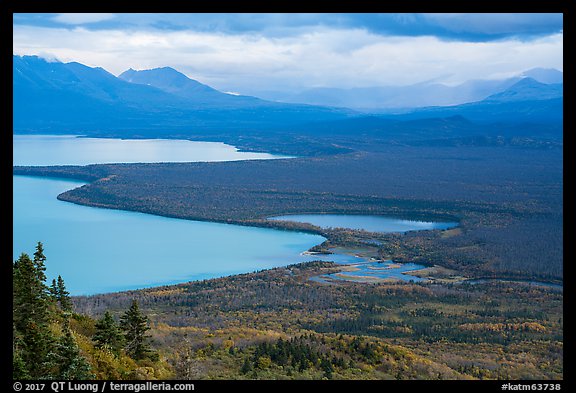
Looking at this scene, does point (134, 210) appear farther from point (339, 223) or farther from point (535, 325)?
point (535, 325)

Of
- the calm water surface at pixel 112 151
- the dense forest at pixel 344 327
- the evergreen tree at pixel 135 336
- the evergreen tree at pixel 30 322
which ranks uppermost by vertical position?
the calm water surface at pixel 112 151

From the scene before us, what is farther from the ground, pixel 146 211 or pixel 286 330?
pixel 146 211

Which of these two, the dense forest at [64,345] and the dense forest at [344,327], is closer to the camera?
the dense forest at [64,345]

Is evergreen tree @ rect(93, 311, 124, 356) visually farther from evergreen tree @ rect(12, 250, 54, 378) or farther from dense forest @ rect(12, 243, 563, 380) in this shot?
evergreen tree @ rect(12, 250, 54, 378)

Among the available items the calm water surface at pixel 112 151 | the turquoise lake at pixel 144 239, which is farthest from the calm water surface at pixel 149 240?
the calm water surface at pixel 112 151

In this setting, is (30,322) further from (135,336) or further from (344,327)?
(344,327)

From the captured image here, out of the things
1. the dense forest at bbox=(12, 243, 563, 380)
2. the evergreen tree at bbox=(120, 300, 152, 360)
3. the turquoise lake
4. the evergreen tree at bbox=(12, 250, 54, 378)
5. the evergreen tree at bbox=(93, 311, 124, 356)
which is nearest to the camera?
the evergreen tree at bbox=(12, 250, 54, 378)

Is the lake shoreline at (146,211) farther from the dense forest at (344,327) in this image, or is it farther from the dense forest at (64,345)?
the dense forest at (64,345)

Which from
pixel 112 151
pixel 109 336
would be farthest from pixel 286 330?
pixel 112 151

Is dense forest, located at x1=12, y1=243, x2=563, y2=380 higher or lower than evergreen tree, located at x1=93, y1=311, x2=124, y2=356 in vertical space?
lower

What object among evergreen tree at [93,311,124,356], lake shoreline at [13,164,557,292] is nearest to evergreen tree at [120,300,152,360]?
evergreen tree at [93,311,124,356]

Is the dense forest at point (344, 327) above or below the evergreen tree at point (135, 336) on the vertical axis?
below

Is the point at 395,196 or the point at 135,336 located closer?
the point at 135,336
